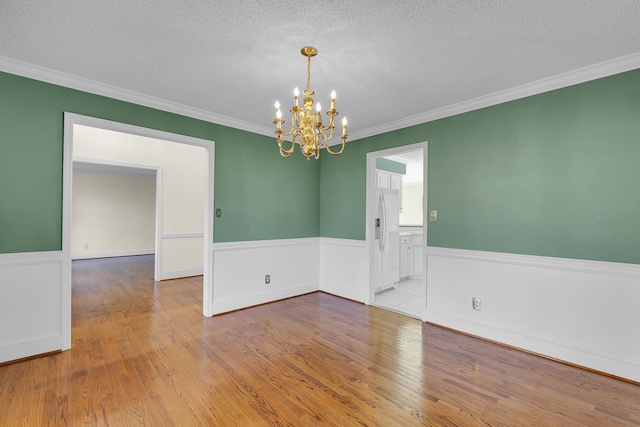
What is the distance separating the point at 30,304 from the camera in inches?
102

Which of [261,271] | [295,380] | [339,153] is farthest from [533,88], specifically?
[261,271]

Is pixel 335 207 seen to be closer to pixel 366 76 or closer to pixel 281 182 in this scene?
pixel 281 182

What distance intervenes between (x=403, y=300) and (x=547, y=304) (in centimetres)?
204

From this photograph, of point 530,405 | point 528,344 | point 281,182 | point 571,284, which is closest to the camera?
point 530,405

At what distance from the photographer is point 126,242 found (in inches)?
351

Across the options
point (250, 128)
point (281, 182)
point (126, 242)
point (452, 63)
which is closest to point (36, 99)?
point (250, 128)

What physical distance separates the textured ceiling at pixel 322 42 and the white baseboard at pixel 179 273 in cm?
391

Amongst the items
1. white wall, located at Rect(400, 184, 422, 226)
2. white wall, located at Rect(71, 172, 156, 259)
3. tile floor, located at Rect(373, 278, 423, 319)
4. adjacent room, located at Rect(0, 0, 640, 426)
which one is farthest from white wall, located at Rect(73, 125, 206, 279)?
white wall, located at Rect(400, 184, 422, 226)

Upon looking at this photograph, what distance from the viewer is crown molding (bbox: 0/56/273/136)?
2503 millimetres

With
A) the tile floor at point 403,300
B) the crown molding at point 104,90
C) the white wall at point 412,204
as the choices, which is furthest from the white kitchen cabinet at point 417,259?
the crown molding at point 104,90

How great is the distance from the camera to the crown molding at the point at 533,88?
93.3 inches

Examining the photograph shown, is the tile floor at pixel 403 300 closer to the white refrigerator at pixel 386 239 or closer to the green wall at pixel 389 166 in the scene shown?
the white refrigerator at pixel 386 239

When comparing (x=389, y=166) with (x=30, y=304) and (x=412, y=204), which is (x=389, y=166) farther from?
(x=30, y=304)

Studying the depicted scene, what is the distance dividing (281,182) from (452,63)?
9.44 ft
